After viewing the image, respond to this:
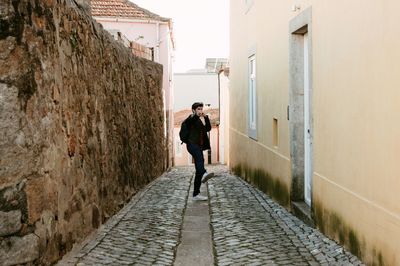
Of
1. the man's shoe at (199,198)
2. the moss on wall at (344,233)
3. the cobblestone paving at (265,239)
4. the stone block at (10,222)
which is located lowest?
the man's shoe at (199,198)

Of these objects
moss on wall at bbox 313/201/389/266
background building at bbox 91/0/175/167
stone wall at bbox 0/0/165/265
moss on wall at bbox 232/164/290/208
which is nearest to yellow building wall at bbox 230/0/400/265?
moss on wall at bbox 313/201/389/266

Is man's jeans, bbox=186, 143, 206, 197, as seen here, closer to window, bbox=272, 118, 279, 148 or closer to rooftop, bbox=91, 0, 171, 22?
window, bbox=272, 118, 279, 148

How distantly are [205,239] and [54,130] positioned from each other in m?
2.15

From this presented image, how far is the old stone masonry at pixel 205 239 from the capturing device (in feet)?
16.7

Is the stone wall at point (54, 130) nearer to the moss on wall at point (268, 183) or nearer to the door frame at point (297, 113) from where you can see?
the moss on wall at point (268, 183)

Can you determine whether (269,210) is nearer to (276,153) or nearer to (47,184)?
(276,153)

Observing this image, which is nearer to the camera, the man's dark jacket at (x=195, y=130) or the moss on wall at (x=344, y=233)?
the moss on wall at (x=344, y=233)

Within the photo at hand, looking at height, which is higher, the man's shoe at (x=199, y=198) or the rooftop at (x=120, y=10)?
the rooftop at (x=120, y=10)

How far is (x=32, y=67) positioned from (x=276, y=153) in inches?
212

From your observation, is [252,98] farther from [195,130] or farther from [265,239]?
[265,239]

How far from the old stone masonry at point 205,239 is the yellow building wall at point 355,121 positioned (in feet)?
1.26

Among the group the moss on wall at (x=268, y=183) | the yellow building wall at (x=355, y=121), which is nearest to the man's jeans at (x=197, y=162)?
the moss on wall at (x=268, y=183)

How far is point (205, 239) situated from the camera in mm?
6000

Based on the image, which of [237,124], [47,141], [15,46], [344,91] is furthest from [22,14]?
[237,124]
